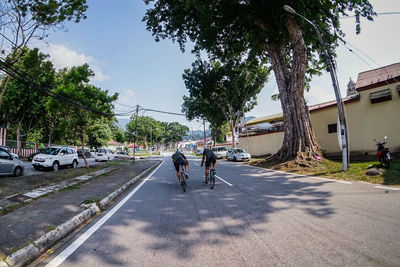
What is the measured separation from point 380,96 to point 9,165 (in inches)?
850

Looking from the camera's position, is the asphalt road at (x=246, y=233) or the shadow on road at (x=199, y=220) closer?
the asphalt road at (x=246, y=233)

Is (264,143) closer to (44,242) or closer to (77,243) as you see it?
(77,243)

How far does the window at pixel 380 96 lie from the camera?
14000 millimetres

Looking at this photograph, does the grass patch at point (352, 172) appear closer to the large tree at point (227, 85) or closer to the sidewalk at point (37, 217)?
the sidewalk at point (37, 217)

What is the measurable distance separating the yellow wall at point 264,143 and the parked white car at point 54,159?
20364mm

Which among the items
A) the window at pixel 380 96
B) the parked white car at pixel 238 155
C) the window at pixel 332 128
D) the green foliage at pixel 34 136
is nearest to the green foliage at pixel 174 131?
the green foliage at pixel 34 136

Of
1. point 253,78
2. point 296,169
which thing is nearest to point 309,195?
point 296,169

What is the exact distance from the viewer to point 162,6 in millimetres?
17016

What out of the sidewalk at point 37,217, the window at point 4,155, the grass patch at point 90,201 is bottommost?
the grass patch at point 90,201

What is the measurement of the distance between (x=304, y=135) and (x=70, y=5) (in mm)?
15120

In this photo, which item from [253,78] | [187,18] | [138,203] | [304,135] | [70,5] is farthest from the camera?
[253,78]

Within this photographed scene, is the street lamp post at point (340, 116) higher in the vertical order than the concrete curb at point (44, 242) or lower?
Answer: higher

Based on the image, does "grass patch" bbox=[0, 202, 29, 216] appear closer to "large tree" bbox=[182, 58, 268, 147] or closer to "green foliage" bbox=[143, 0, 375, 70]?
"green foliage" bbox=[143, 0, 375, 70]

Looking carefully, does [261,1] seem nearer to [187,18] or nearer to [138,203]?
[187,18]
